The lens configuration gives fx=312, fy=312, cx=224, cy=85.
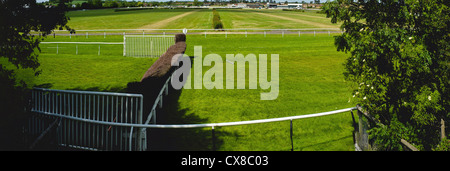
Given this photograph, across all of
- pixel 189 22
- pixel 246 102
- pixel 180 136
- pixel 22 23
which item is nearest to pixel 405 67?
pixel 180 136

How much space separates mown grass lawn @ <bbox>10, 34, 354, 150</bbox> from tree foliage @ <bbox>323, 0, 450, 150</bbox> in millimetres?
1480

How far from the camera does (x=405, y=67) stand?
5180mm

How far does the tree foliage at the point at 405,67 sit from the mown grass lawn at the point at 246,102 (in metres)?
1.48

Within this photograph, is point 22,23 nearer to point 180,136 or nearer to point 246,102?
point 180,136

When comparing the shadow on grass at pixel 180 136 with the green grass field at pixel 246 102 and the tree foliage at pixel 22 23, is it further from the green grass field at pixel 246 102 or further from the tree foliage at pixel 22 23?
the tree foliage at pixel 22 23

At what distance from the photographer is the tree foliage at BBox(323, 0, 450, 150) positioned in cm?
509

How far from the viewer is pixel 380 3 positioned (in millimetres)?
5789

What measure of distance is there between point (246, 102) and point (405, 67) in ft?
18.0
